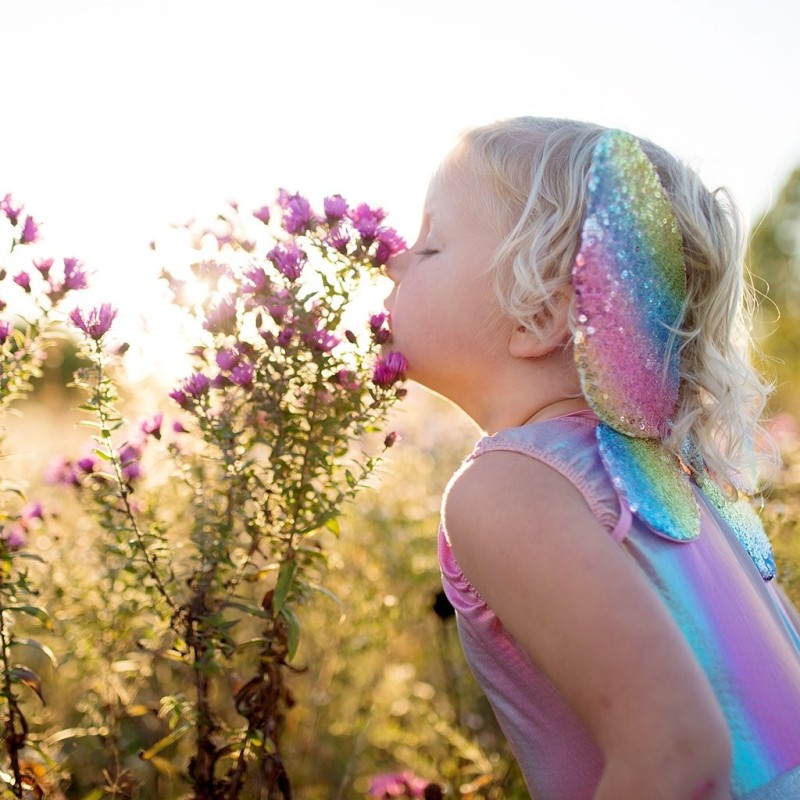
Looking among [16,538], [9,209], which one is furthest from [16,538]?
[9,209]

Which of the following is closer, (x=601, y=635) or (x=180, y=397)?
(x=601, y=635)

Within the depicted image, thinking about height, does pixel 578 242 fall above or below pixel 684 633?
above

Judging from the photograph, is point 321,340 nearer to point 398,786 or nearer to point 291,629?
point 291,629

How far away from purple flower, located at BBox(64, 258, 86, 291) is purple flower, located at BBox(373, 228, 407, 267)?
576 mm

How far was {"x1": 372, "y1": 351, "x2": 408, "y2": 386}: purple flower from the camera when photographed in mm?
1646

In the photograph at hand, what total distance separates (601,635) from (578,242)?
68 centimetres

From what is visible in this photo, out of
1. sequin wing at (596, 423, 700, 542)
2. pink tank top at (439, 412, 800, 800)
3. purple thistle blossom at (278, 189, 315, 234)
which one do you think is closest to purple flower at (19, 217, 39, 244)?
purple thistle blossom at (278, 189, 315, 234)

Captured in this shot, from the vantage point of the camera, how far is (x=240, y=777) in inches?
70.9

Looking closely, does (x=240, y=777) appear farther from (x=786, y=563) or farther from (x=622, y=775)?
(x=786, y=563)

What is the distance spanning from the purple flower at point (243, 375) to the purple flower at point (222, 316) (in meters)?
0.10

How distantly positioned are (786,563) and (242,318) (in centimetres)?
179

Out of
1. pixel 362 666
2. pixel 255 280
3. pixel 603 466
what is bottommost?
pixel 362 666

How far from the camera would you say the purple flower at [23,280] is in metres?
1.75

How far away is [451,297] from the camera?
1.57m
